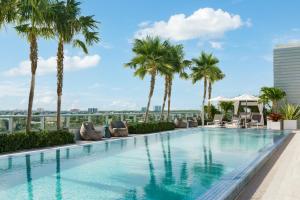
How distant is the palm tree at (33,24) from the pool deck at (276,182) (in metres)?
7.56

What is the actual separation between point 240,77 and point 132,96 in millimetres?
11156

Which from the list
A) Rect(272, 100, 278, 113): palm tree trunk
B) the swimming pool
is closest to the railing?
the swimming pool

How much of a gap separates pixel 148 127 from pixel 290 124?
8.75 metres

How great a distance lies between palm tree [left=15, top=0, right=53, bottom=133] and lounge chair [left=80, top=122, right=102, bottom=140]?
315cm

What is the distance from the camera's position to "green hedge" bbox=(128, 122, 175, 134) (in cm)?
1914

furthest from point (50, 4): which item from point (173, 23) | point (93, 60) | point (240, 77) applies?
point (240, 77)

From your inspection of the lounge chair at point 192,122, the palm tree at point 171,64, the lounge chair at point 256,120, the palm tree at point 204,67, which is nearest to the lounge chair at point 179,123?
the lounge chair at point 192,122

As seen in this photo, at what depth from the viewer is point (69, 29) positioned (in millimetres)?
13789

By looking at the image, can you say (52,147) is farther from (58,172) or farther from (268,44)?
(268,44)

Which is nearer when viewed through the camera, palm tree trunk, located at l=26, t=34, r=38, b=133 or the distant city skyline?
palm tree trunk, located at l=26, t=34, r=38, b=133

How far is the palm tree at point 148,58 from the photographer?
69.9 ft

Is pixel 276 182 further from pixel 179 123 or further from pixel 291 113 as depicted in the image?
pixel 179 123

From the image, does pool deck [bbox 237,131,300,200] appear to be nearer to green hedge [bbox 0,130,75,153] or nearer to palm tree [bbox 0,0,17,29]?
green hedge [bbox 0,130,75,153]

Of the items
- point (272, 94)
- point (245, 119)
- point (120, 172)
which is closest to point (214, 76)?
point (245, 119)
